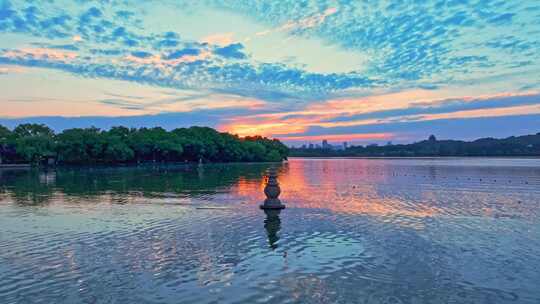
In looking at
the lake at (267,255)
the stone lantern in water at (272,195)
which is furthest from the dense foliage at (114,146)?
the stone lantern in water at (272,195)

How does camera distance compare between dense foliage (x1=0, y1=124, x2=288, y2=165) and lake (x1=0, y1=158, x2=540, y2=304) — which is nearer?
lake (x1=0, y1=158, x2=540, y2=304)

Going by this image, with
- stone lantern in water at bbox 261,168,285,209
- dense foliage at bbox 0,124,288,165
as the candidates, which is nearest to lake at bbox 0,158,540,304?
stone lantern in water at bbox 261,168,285,209

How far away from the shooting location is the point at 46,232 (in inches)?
652

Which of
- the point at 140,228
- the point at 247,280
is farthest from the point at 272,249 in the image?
the point at 140,228

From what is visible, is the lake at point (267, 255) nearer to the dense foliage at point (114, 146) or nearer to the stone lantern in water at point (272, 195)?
the stone lantern in water at point (272, 195)

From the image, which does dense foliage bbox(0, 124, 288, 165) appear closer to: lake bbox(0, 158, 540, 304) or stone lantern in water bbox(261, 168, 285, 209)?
lake bbox(0, 158, 540, 304)

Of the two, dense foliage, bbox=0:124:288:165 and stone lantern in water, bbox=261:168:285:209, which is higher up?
dense foliage, bbox=0:124:288:165

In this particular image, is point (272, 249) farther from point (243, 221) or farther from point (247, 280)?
point (243, 221)

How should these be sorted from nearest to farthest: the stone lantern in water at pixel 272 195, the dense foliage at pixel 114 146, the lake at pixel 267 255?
the lake at pixel 267 255 < the stone lantern in water at pixel 272 195 < the dense foliage at pixel 114 146

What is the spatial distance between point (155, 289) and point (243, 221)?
951cm

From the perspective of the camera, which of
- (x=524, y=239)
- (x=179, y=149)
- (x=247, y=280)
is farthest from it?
(x=179, y=149)

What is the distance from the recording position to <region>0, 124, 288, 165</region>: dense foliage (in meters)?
95.4

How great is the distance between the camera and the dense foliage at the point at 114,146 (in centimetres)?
9538

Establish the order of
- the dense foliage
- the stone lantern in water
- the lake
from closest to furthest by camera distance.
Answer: the lake → the stone lantern in water → the dense foliage
